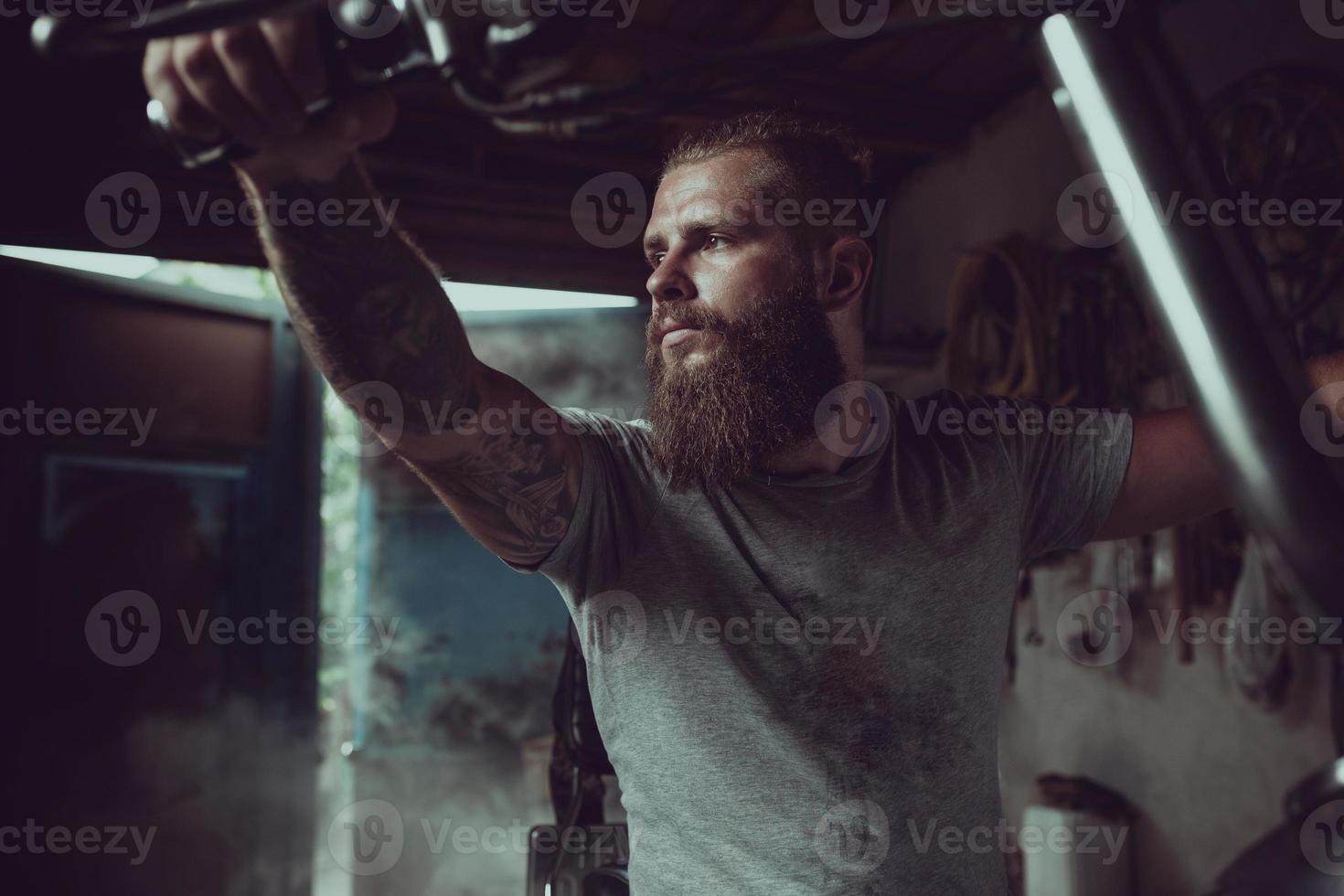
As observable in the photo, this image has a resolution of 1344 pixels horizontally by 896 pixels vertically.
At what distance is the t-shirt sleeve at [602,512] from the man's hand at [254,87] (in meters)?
0.66

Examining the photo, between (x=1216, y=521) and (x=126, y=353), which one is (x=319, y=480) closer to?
(x=126, y=353)

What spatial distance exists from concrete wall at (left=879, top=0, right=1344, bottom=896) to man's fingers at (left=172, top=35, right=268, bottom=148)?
6.24ft

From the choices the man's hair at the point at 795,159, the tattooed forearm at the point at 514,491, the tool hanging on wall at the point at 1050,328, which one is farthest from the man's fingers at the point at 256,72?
the tool hanging on wall at the point at 1050,328

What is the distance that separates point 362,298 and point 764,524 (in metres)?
0.66

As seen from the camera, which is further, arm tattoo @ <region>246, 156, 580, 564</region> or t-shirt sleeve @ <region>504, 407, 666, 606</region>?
t-shirt sleeve @ <region>504, 407, 666, 606</region>

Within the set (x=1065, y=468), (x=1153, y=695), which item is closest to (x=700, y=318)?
(x=1065, y=468)

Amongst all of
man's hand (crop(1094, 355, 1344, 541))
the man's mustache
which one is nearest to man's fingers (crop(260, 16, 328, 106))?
the man's mustache

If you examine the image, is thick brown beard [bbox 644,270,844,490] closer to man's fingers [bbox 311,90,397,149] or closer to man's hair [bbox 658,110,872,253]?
man's hair [bbox 658,110,872,253]

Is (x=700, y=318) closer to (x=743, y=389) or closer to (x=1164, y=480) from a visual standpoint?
(x=743, y=389)

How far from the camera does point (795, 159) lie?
167 centimetres

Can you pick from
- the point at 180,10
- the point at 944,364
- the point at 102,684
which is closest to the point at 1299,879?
the point at 180,10

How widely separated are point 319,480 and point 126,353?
91 centimetres

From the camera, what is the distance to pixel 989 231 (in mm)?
3883

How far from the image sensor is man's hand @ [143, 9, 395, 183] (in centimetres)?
57
